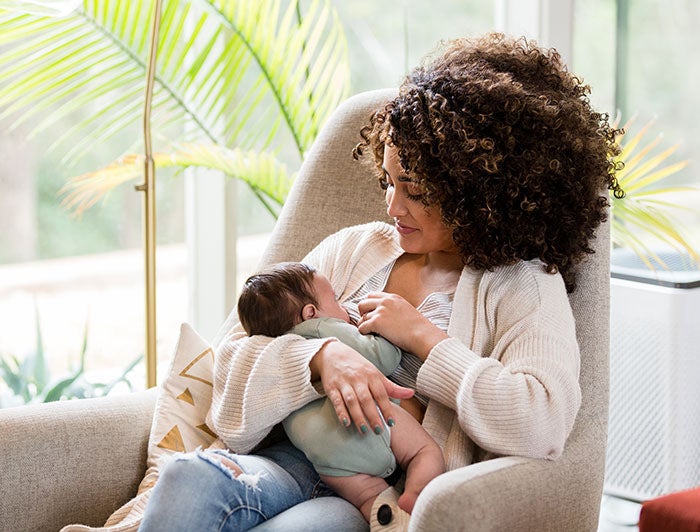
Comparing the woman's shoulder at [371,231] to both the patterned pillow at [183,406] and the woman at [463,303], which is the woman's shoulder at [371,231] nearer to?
the woman at [463,303]

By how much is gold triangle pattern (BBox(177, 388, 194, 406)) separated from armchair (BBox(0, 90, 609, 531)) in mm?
73

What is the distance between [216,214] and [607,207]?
1359 mm

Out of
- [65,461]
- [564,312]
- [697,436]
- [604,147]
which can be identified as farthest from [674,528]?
[65,461]

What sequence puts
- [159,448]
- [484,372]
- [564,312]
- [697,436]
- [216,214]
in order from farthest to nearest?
[216,214] → [697,436] → [159,448] → [564,312] → [484,372]

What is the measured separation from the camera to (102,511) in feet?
5.62

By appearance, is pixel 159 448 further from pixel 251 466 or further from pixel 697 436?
pixel 697 436

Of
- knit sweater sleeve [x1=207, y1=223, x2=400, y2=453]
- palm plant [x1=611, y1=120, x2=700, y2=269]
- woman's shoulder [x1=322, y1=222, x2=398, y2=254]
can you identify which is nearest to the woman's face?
woman's shoulder [x1=322, y1=222, x2=398, y2=254]

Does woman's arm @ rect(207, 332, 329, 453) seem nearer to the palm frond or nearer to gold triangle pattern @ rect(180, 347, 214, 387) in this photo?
gold triangle pattern @ rect(180, 347, 214, 387)

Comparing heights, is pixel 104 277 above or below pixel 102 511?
above

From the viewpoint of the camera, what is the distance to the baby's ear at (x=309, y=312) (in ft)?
5.41

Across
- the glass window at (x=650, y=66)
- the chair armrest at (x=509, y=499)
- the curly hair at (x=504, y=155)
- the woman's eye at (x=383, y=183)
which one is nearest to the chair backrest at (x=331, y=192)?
the woman's eye at (x=383, y=183)

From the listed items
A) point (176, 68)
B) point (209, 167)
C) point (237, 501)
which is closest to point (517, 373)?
point (237, 501)

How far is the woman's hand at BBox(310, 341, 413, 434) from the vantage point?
4.98ft

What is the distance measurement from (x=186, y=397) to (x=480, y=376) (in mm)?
542
